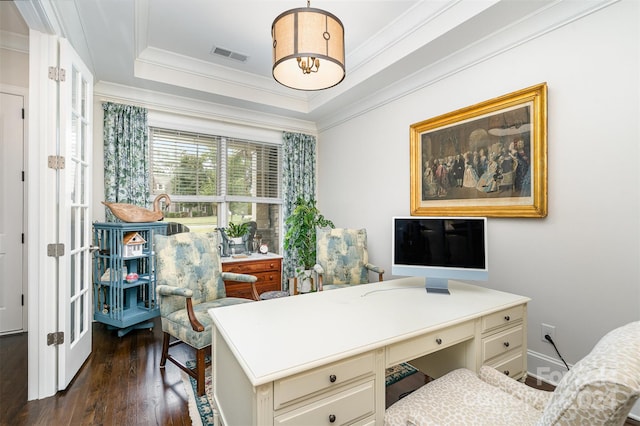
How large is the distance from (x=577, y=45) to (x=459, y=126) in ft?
3.05

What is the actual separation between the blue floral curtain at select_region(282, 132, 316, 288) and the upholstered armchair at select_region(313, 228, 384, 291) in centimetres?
119

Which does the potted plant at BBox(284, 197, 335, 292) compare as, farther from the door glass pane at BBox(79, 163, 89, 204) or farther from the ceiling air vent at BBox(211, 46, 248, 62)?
the door glass pane at BBox(79, 163, 89, 204)

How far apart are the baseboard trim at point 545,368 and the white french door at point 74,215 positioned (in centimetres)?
343

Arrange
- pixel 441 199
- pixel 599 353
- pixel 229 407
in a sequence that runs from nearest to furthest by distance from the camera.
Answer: pixel 599 353, pixel 229 407, pixel 441 199

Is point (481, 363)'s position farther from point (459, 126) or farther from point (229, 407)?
point (459, 126)

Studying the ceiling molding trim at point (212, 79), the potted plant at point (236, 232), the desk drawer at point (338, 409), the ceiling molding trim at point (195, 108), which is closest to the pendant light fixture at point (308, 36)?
the desk drawer at point (338, 409)

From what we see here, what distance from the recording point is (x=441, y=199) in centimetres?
293

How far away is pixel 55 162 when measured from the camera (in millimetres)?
2023

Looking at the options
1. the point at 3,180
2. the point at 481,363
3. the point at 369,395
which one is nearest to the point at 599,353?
the point at 369,395

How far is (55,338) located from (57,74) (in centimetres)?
182

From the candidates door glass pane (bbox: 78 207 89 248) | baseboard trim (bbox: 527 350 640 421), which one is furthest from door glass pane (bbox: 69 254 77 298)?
baseboard trim (bbox: 527 350 640 421)

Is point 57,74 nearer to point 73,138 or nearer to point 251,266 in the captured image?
point 73,138

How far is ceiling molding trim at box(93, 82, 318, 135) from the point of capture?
Answer: 134 inches

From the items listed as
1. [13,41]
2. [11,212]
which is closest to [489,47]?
[13,41]
